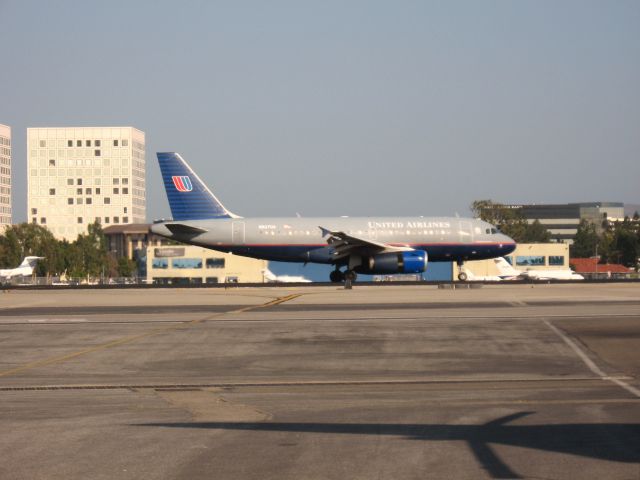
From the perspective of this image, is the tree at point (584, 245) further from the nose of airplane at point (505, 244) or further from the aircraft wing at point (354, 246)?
the aircraft wing at point (354, 246)

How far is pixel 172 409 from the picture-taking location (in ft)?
46.1

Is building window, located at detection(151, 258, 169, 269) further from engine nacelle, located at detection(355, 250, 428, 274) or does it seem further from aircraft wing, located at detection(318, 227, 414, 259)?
engine nacelle, located at detection(355, 250, 428, 274)

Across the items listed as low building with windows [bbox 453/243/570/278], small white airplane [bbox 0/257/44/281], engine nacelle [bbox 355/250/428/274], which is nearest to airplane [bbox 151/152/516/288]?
engine nacelle [bbox 355/250/428/274]

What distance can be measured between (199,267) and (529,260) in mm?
35359

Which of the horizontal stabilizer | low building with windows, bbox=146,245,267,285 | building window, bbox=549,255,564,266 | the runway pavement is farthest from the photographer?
building window, bbox=549,255,564,266

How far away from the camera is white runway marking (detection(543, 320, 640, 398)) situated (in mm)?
15453

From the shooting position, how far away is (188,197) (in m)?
59.4

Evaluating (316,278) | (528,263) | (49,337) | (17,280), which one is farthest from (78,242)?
(49,337)

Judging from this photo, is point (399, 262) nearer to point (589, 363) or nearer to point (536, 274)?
point (589, 363)

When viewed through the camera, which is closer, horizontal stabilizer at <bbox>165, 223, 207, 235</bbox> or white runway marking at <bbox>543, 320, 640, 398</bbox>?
white runway marking at <bbox>543, 320, 640, 398</bbox>

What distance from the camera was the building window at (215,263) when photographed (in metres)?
106

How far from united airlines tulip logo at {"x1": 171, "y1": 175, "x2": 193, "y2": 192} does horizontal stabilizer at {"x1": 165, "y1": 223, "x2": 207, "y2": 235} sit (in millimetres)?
2941

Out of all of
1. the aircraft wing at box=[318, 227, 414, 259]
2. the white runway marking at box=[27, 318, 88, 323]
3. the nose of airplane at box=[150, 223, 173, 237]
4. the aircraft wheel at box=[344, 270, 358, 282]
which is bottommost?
the white runway marking at box=[27, 318, 88, 323]

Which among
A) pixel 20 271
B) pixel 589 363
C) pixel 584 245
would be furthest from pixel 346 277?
pixel 584 245
